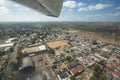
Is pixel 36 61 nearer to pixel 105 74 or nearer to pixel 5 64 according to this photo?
pixel 5 64

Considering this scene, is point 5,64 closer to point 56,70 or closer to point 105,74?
point 56,70

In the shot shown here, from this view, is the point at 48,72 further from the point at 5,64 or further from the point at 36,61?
the point at 5,64

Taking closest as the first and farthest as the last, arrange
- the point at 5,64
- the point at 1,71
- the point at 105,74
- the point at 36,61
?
the point at 105,74
the point at 1,71
the point at 5,64
the point at 36,61

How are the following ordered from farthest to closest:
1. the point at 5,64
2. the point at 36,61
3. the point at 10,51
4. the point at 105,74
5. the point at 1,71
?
the point at 10,51 < the point at 36,61 < the point at 5,64 < the point at 1,71 < the point at 105,74

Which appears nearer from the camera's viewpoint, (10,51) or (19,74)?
(19,74)

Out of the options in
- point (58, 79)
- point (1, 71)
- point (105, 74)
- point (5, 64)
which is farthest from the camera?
point (5, 64)

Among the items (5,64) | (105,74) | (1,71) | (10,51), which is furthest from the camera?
(10,51)

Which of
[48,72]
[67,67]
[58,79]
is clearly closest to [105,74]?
[67,67]

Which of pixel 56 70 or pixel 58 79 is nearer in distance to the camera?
pixel 58 79

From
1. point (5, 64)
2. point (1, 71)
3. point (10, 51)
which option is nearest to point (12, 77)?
point (1, 71)
